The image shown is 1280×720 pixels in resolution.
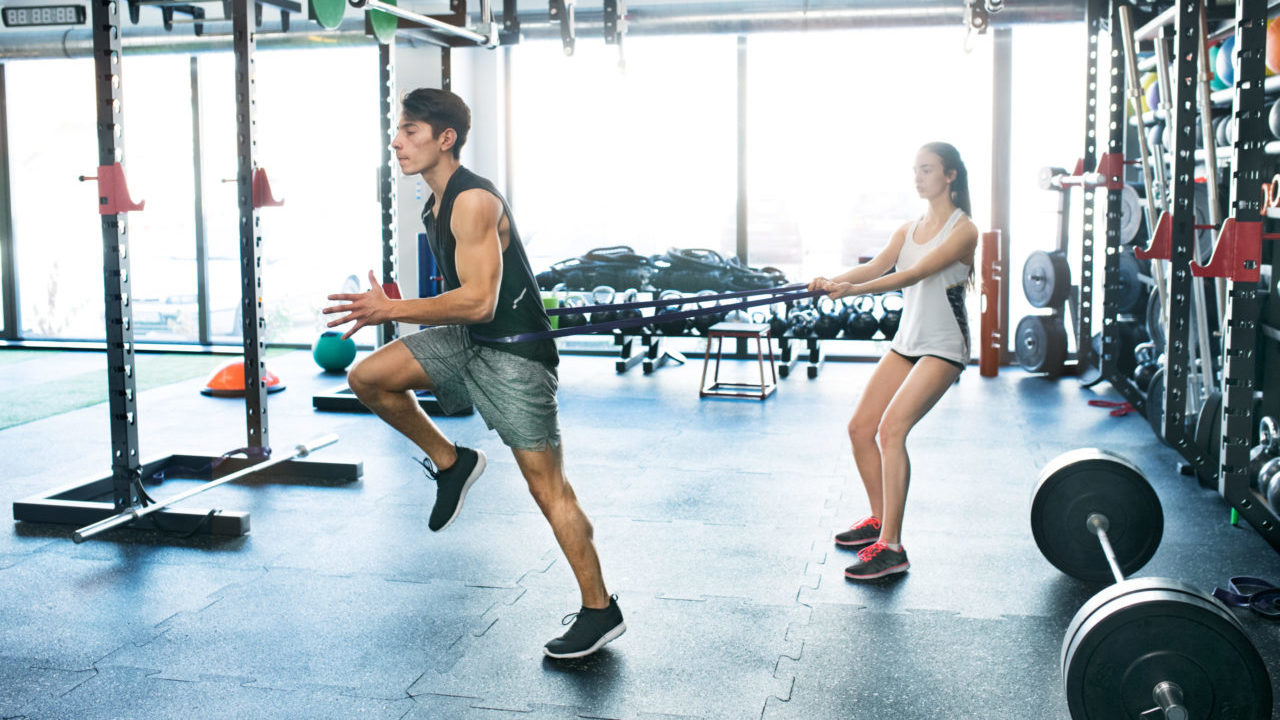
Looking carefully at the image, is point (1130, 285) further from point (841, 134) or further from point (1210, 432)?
point (841, 134)

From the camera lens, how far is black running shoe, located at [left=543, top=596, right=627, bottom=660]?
108 inches

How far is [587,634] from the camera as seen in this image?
2752 mm

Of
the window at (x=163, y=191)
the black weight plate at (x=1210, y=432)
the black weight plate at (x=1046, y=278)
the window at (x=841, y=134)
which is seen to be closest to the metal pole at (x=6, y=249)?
the window at (x=163, y=191)

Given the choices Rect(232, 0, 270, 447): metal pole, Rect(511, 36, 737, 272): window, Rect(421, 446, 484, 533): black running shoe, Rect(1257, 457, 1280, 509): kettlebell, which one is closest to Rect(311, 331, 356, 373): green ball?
Rect(511, 36, 737, 272): window

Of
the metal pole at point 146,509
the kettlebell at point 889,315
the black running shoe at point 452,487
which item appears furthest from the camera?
the kettlebell at point 889,315

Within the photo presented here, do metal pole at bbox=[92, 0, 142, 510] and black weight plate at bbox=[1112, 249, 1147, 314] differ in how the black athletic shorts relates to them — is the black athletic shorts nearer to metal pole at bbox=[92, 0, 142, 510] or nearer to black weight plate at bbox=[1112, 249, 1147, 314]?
metal pole at bbox=[92, 0, 142, 510]

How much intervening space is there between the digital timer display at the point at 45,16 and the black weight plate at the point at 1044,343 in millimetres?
5511

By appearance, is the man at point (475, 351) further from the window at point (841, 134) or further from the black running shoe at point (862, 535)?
the window at point (841, 134)

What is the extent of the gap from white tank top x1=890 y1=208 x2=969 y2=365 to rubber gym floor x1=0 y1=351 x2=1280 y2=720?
68cm

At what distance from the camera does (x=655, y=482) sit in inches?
181

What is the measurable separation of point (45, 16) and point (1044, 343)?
18.4 feet

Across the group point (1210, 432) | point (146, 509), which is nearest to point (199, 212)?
point (146, 509)

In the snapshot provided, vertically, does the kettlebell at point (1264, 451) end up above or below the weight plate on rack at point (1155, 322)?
below

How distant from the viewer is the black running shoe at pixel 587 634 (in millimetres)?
2738
